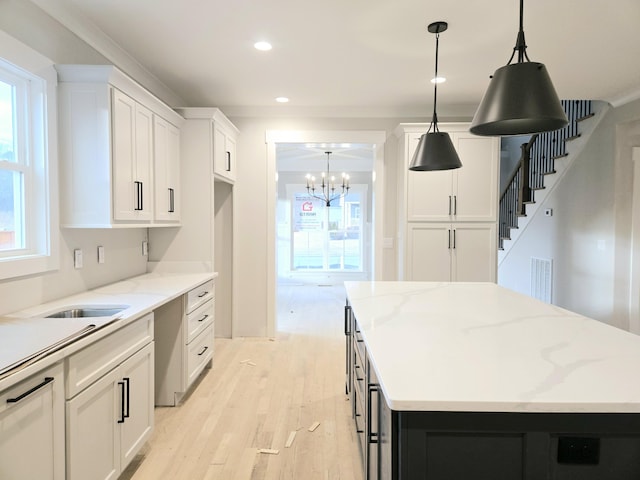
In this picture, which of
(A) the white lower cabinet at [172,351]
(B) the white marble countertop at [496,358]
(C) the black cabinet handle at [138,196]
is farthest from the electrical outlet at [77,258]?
(B) the white marble countertop at [496,358]

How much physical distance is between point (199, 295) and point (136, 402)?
1286mm

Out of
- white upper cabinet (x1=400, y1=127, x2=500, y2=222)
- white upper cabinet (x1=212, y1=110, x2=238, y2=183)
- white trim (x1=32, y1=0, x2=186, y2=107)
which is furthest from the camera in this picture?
white upper cabinet (x1=400, y1=127, x2=500, y2=222)

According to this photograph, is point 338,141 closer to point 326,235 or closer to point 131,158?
point 131,158

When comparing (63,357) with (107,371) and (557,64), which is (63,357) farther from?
(557,64)

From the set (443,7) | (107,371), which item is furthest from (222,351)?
(443,7)

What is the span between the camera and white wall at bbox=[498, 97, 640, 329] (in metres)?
4.32

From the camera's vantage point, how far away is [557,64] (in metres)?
3.41

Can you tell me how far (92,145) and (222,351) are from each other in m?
2.63

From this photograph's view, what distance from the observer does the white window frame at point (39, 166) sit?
2.30 metres

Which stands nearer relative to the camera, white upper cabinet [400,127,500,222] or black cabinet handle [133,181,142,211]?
black cabinet handle [133,181,142,211]

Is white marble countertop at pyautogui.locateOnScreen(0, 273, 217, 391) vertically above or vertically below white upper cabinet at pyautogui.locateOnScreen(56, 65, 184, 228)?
below

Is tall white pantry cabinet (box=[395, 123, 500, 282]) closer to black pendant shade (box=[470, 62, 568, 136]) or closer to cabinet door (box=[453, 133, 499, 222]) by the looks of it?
cabinet door (box=[453, 133, 499, 222])

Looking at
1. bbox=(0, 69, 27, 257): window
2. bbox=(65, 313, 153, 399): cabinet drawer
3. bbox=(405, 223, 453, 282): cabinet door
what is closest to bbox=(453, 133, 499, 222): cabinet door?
bbox=(405, 223, 453, 282): cabinet door

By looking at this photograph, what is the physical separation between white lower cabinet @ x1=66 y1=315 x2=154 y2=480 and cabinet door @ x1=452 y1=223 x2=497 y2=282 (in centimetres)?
321
